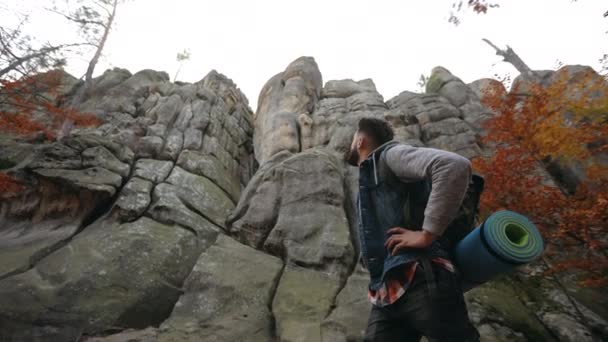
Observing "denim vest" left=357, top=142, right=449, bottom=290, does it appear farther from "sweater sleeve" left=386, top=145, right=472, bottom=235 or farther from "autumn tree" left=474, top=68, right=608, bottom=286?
"autumn tree" left=474, top=68, right=608, bottom=286

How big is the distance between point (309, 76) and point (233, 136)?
317 inches

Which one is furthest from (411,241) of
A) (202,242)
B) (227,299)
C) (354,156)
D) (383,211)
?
(202,242)

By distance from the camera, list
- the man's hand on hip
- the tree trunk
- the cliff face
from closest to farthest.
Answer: the man's hand on hip, the cliff face, the tree trunk

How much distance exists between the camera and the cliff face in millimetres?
6453

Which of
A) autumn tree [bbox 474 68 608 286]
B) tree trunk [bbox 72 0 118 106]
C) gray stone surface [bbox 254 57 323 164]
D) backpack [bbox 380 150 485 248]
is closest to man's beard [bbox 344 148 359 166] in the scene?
backpack [bbox 380 150 485 248]

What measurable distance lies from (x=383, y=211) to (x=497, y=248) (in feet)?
3.26

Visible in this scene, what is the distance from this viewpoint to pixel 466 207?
9.22 ft

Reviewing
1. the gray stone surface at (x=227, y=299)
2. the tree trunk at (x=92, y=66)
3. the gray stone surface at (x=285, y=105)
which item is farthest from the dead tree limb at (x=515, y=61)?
the tree trunk at (x=92, y=66)

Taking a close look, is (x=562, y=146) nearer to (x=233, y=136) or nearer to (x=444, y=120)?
(x=444, y=120)

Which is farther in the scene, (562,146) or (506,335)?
(562,146)

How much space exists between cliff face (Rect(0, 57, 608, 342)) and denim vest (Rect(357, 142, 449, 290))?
3636 mm

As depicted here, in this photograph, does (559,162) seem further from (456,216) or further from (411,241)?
(411,241)

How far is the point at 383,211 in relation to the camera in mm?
2979

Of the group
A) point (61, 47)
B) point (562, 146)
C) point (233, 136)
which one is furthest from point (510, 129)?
point (61, 47)
